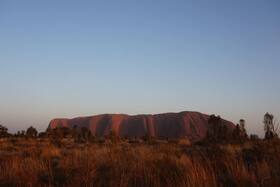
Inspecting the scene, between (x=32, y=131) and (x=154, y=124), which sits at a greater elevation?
(x=32, y=131)

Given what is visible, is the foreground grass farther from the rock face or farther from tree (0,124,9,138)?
the rock face

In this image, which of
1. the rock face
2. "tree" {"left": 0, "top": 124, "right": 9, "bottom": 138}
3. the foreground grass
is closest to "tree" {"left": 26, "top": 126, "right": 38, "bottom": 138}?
"tree" {"left": 0, "top": 124, "right": 9, "bottom": 138}

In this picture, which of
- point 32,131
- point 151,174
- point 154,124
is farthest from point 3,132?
point 154,124

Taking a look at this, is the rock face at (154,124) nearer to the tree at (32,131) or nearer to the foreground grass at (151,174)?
the tree at (32,131)

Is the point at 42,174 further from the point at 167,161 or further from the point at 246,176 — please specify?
the point at 246,176

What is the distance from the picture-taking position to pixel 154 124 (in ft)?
420

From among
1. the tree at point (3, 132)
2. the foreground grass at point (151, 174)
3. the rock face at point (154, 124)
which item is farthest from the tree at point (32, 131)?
the foreground grass at point (151, 174)

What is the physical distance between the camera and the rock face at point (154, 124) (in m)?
111

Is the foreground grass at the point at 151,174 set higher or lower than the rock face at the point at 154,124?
higher

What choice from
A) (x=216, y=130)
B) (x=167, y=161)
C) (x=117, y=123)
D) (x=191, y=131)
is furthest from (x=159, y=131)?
(x=167, y=161)

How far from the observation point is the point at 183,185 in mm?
5699

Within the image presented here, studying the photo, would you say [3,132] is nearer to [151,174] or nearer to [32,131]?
[32,131]

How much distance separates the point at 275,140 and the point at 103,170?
13.8 feet

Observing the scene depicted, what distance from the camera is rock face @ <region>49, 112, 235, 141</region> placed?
365 feet
